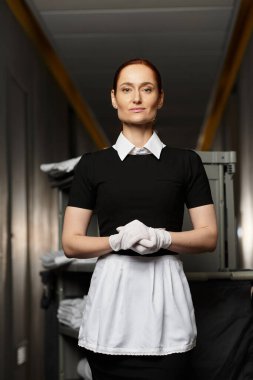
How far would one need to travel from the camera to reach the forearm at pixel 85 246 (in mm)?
1396

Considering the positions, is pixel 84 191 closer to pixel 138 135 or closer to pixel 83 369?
pixel 138 135

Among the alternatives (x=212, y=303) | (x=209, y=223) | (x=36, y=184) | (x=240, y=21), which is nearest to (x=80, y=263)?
(x=212, y=303)

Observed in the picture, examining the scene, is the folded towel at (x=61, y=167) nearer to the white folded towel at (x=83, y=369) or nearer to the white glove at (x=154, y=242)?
the white folded towel at (x=83, y=369)

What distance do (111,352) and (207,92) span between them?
4740mm

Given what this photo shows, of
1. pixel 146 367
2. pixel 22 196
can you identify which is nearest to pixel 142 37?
pixel 22 196

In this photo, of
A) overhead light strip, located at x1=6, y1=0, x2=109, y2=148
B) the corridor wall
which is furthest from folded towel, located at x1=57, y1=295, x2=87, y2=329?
overhead light strip, located at x1=6, y1=0, x2=109, y2=148

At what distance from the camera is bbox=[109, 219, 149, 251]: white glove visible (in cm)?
131

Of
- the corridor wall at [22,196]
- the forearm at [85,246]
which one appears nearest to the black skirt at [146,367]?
the forearm at [85,246]

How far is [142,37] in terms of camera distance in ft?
13.9

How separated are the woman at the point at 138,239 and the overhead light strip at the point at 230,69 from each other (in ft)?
8.30

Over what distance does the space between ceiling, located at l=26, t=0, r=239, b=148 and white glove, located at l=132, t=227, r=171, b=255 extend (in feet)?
8.26

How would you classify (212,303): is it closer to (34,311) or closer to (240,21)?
(34,311)

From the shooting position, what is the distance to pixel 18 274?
3.57 m

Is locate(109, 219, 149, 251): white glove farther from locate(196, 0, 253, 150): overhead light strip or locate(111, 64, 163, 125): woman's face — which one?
locate(196, 0, 253, 150): overhead light strip
